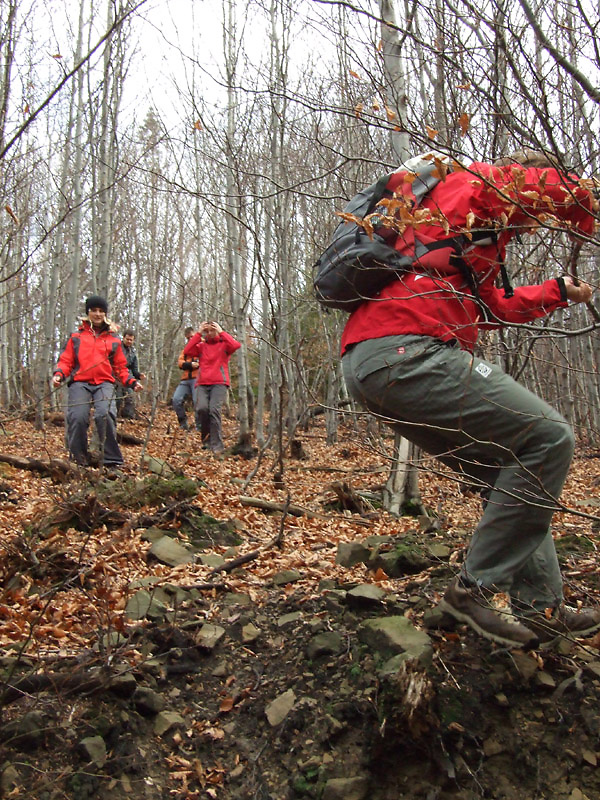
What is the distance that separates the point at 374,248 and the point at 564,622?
1.70m

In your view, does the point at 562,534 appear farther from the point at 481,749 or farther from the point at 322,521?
the point at 481,749

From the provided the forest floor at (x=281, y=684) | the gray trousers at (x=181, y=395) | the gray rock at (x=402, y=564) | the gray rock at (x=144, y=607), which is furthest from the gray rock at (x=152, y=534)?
the gray trousers at (x=181, y=395)

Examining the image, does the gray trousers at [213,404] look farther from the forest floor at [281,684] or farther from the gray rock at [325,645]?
the gray rock at [325,645]

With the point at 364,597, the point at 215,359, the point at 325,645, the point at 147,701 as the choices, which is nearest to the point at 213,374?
the point at 215,359

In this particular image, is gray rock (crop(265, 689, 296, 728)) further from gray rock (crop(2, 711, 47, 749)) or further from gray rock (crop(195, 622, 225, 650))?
gray rock (crop(2, 711, 47, 749))

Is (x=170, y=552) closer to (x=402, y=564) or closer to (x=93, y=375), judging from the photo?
(x=402, y=564)

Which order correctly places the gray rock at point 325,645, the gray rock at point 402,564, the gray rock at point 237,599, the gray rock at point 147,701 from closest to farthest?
the gray rock at point 147,701 < the gray rock at point 325,645 < the gray rock at point 237,599 < the gray rock at point 402,564

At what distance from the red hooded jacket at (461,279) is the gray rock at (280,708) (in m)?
1.50

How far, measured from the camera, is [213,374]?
9.09m

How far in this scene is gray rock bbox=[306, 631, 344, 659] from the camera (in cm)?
276

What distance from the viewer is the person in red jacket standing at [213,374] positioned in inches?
359

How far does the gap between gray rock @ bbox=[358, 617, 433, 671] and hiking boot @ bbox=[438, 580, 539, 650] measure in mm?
194

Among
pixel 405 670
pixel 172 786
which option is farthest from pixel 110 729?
pixel 405 670

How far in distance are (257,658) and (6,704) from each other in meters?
1.16
